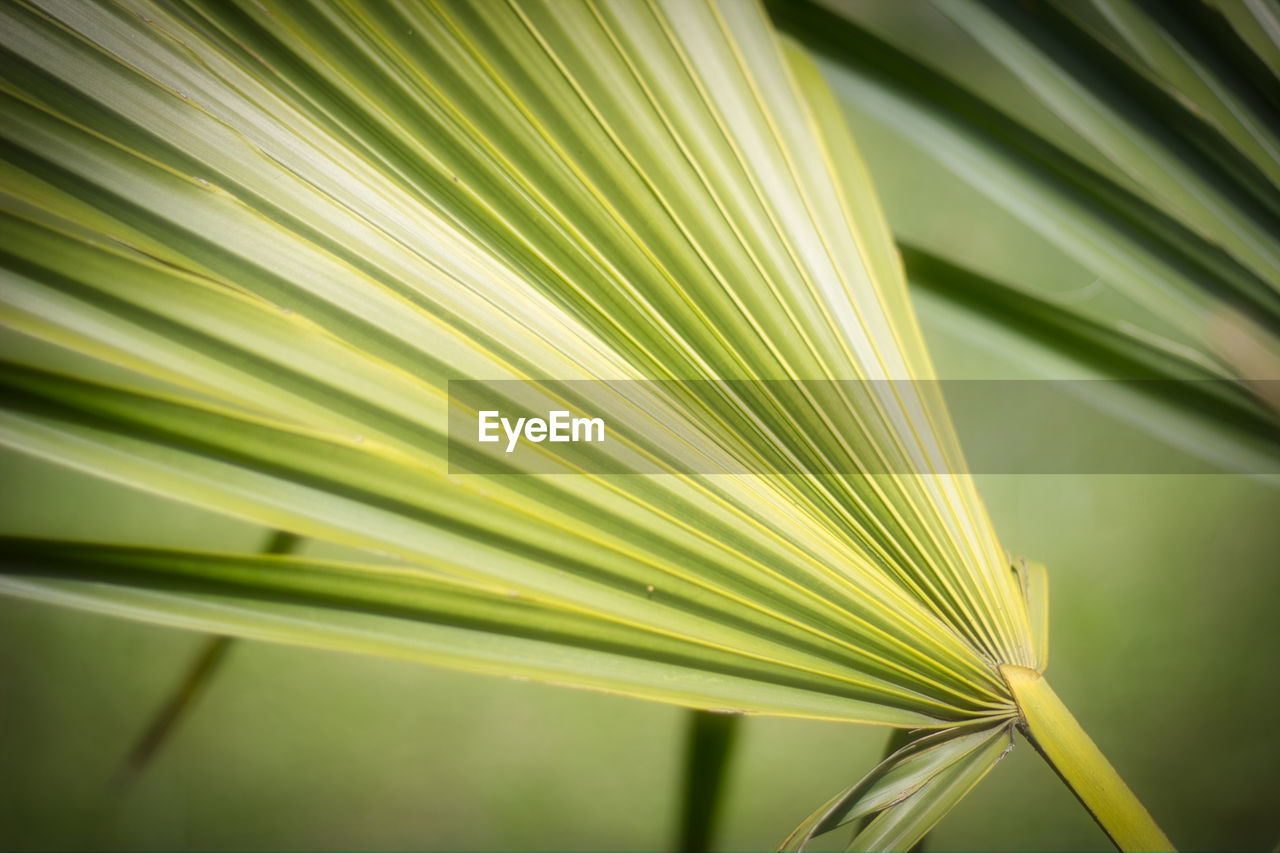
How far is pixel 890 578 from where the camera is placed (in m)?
0.45

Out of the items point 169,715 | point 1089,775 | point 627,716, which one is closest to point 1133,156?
point 1089,775

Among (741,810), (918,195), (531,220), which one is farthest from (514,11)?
(741,810)

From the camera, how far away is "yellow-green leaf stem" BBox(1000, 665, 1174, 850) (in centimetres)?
41

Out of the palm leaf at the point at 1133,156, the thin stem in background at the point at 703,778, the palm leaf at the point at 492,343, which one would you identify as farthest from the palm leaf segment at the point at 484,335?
the thin stem in background at the point at 703,778

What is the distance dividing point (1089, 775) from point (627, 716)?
49 cm

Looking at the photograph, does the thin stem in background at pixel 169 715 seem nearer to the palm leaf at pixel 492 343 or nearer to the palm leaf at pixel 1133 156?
the palm leaf at pixel 492 343

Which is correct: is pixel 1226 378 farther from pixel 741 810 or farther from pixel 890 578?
pixel 741 810

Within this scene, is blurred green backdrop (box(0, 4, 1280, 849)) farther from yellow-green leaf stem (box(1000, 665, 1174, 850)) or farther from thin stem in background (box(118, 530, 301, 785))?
yellow-green leaf stem (box(1000, 665, 1174, 850))

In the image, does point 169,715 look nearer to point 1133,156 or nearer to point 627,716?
point 627,716

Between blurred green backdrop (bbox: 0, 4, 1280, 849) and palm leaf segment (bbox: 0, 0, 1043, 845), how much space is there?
1.21 feet

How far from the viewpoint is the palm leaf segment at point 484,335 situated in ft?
1.14

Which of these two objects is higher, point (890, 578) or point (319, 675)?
point (890, 578)

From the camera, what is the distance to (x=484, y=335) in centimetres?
40

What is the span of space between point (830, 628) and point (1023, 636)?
0.52 ft
